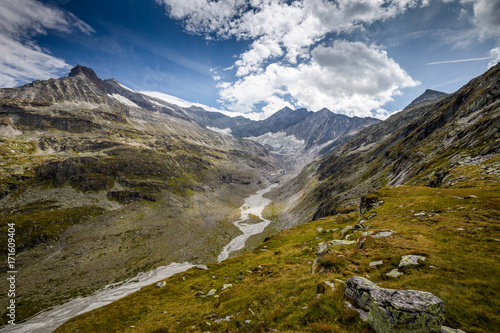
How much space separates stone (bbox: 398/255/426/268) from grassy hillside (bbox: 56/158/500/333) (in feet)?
1.63

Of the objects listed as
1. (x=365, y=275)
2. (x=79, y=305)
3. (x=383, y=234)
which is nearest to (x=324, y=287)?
(x=365, y=275)

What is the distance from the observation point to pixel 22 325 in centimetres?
5638

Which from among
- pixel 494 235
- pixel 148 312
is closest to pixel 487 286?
pixel 494 235

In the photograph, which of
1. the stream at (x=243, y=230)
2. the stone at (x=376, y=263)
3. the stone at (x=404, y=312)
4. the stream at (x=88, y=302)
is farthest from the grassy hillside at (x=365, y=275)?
the stream at (x=243, y=230)

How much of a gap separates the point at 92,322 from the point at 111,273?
66.3m

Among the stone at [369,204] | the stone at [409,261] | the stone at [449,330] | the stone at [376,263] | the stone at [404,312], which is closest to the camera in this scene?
the stone at [449,330]

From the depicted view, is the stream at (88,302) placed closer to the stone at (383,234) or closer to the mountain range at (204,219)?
the mountain range at (204,219)

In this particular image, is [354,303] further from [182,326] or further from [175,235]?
[175,235]

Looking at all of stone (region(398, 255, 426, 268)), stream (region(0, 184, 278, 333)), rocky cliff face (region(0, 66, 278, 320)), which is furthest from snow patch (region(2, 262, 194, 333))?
stone (region(398, 255, 426, 268))

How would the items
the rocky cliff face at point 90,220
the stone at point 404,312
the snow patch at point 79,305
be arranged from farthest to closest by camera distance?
the rocky cliff face at point 90,220, the snow patch at point 79,305, the stone at point 404,312

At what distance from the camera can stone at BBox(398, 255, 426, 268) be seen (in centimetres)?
1569

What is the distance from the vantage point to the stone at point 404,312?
9.16 metres

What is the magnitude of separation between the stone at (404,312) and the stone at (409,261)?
21.5 feet

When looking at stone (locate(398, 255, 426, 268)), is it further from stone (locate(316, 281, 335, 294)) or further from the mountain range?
stone (locate(316, 281, 335, 294))
